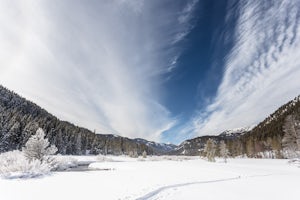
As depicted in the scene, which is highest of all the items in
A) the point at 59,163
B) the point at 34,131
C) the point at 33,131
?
the point at 34,131

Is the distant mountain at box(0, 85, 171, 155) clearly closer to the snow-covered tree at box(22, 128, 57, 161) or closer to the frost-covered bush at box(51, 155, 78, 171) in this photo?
the frost-covered bush at box(51, 155, 78, 171)

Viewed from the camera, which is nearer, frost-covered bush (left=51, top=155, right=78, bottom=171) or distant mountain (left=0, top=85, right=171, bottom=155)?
frost-covered bush (left=51, top=155, right=78, bottom=171)

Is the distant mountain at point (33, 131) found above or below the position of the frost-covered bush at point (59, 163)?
above

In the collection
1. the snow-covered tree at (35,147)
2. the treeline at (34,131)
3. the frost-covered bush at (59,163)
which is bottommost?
the frost-covered bush at (59,163)

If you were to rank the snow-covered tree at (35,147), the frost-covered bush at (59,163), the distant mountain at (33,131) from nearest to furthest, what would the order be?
the frost-covered bush at (59,163) < the snow-covered tree at (35,147) < the distant mountain at (33,131)

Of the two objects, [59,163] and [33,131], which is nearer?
[59,163]

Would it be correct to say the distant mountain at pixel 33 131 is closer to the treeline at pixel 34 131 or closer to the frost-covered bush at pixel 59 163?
the treeline at pixel 34 131

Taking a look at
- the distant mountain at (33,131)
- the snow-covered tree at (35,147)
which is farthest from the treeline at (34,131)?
the snow-covered tree at (35,147)

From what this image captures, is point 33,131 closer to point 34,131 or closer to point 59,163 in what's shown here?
point 34,131

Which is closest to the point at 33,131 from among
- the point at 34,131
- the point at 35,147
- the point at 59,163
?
the point at 34,131

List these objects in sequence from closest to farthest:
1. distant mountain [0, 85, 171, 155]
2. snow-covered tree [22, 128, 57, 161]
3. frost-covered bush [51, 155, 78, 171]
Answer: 1. frost-covered bush [51, 155, 78, 171]
2. snow-covered tree [22, 128, 57, 161]
3. distant mountain [0, 85, 171, 155]

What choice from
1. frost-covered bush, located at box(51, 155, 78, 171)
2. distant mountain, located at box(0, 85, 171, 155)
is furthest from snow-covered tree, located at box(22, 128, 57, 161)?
distant mountain, located at box(0, 85, 171, 155)

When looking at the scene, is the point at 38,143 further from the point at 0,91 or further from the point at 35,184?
the point at 0,91

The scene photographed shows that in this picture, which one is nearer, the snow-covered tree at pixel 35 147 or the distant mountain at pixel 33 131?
the snow-covered tree at pixel 35 147
